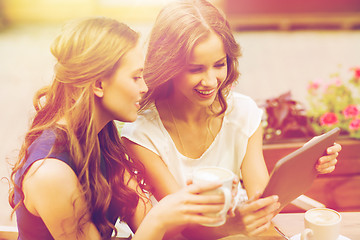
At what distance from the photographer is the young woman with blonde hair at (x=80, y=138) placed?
1089mm

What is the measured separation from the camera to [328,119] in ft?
7.98

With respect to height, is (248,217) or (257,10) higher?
(248,217)

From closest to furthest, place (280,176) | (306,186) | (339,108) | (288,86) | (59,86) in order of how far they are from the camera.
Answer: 1. (280,176)
2. (59,86)
3. (306,186)
4. (339,108)
5. (288,86)

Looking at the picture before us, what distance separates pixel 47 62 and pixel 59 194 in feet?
17.4

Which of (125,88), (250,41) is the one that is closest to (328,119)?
(125,88)

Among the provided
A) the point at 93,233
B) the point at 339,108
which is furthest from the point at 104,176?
the point at 339,108

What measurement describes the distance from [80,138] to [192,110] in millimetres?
664

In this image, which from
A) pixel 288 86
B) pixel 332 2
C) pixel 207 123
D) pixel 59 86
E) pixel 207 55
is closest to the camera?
pixel 59 86

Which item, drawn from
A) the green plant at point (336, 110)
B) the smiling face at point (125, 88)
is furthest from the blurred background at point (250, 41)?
the smiling face at point (125, 88)

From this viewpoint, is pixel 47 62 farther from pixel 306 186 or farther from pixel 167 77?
pixel 306 186

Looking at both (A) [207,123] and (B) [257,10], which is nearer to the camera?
(A) [207,123]

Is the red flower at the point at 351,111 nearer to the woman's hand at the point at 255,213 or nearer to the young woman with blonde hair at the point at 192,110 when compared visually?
the young woman with blonde hair at the point at 192,110

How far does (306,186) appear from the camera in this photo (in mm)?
1310

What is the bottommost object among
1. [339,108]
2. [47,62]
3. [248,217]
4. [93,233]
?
[47,62]
